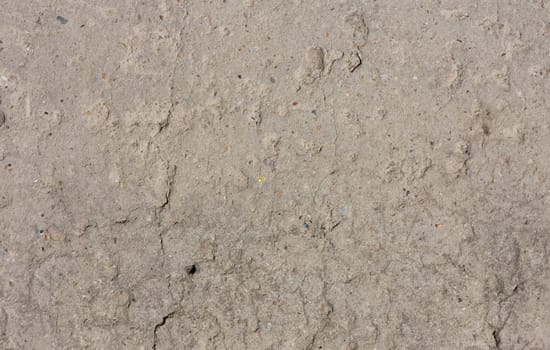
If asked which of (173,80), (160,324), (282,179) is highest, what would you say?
(173,80)

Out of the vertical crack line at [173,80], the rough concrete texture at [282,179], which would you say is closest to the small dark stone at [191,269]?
the rough concrete texture at [282,179]

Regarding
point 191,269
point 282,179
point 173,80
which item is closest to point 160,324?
point 191,269

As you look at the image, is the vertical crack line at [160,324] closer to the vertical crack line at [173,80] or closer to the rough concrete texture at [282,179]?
the rough concrete texture at [282,179]

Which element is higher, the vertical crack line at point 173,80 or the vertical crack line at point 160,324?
the vertical crack line at point 173,80

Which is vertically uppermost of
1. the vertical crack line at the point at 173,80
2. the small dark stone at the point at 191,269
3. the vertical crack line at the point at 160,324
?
the vertical crack line at the point at 173,80

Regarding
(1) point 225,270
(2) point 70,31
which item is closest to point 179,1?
(2) point 70,31

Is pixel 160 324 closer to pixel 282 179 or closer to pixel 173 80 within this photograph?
pixel 282 179

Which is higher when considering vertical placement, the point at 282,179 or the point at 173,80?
the point at 173,80

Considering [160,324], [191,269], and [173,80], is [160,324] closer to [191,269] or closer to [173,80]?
[191,269]

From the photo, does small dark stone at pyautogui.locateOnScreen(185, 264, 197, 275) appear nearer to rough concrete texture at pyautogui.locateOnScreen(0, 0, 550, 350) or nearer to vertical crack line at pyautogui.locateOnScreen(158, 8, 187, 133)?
rough concrete texture at pyautogui.locateOnScreen(0, 0, 550, 350)
